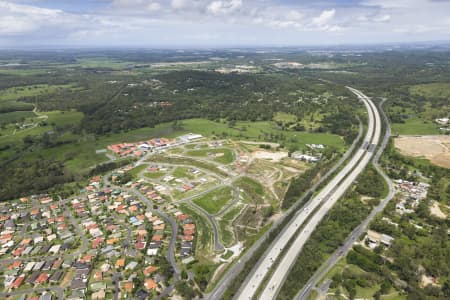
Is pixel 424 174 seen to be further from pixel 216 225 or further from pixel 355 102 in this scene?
pixel 355 102

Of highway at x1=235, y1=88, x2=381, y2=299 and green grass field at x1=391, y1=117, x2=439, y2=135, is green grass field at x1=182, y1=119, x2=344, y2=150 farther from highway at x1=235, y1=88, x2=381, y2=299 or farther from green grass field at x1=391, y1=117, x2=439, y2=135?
green grass field at x1=391, y1=117, x2=439, y2=135

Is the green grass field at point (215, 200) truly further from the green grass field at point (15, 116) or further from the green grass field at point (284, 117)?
the green grass field at point (15, 116)

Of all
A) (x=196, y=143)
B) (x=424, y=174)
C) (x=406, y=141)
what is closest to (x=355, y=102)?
(x=406, y=141)

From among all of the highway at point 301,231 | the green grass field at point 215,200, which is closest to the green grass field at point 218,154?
the green grass field at point 215,200

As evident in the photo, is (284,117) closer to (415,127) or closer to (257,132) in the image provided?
(257,132)

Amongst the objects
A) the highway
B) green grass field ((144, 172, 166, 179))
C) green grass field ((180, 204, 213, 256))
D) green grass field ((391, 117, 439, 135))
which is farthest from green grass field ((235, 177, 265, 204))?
green grass field ((391, 117, 439, 135))
